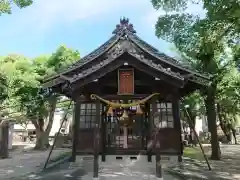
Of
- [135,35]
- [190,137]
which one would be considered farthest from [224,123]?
[135,35]

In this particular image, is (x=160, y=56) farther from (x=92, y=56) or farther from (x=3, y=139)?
(x=3, y=139)

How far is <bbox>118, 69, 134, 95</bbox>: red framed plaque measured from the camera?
417 inches

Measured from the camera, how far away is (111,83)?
11227mm

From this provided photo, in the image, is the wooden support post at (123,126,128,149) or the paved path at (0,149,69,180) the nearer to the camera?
the paved path at (0,149,69,180)

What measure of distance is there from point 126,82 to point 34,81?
11135 mm

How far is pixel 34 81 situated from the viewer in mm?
19562

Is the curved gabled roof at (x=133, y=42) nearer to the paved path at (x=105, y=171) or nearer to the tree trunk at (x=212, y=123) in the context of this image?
the paved path at (x=105, y=171)

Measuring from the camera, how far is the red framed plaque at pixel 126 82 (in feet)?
34.8

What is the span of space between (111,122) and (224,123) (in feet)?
81.8

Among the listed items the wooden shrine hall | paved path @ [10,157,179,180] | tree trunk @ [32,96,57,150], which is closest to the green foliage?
tree trunk @ [32,96,57,150]

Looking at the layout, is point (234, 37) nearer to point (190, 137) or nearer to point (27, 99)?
point (27, 99)

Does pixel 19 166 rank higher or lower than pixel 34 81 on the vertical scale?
lower

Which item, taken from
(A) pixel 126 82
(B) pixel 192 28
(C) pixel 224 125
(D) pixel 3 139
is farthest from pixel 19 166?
(C) pixel 224 125

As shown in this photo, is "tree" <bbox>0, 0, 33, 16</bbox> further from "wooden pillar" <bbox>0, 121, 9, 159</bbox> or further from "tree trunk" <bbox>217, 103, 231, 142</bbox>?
"tree trunk" <bbox>217, 103, 231, 142</bbox>
